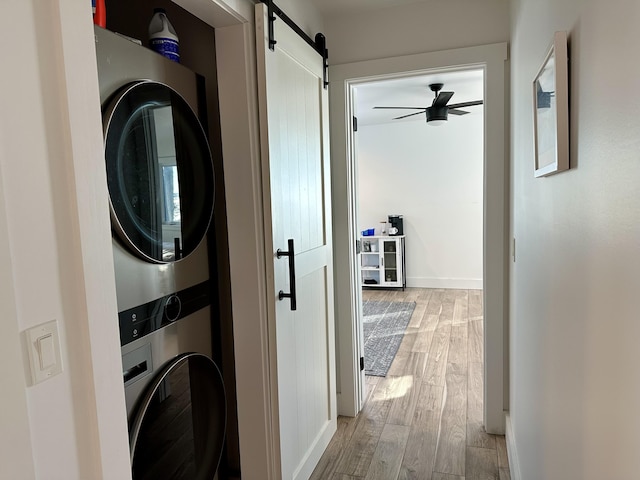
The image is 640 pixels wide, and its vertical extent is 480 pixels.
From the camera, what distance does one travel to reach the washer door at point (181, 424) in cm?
131

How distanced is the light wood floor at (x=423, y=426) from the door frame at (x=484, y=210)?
18 cm

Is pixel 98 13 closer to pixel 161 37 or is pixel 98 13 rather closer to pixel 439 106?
pixel 161 37

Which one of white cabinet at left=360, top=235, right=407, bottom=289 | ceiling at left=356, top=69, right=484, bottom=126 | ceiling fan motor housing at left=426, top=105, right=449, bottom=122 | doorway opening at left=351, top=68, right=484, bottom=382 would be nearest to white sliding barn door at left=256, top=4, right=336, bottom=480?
ceiling at left=356, top=69, right=484, bottom=126

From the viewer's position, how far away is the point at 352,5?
2.32 metres

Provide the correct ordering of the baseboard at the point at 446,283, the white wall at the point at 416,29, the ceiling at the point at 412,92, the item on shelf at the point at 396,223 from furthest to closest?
the item on shelf at the point at 396,223, the baseboard at the point at 446,283, the ceiling at the point at 412,92, the white wall at the point at 416,29

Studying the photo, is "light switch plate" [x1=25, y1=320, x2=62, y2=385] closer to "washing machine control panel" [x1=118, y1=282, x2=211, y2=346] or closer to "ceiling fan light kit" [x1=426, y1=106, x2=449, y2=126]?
"washing machine control panel" [x1=118, y1=282, x2=211, y2=346]

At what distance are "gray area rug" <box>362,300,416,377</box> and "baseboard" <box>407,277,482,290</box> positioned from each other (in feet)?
3.13

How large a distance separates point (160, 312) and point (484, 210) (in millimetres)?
1730

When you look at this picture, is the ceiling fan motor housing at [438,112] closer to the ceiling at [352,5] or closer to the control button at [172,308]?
the ceiling at [352,5]

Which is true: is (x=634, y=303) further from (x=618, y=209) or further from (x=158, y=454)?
(x=158, y=454)

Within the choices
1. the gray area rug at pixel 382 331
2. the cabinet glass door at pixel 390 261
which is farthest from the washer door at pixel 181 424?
the cabinet glass door at pixel 390 261

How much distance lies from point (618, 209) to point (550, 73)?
56 centimetres

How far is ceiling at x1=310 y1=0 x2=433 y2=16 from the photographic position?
228 centimetres

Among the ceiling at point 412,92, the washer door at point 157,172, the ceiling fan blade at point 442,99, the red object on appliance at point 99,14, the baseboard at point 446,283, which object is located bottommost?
the baseboard at point 446,283
